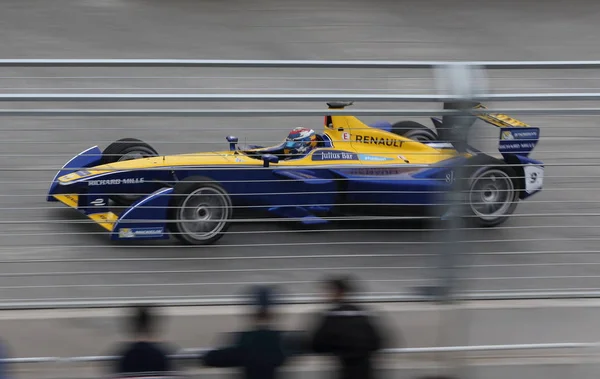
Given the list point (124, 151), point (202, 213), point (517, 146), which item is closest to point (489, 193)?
point (517, 146)

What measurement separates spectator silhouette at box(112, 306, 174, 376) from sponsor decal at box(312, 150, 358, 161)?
2686mm

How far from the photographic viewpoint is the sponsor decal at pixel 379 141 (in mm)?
6820

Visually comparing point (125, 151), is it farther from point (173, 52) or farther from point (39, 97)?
point (173, 52)

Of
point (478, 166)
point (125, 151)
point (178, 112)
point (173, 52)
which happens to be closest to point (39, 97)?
point (178, 112)

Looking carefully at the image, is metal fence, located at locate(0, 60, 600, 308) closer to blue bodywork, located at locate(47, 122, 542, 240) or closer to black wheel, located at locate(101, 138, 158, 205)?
blue bodywork, located at locate(47, 122, 542, 240)

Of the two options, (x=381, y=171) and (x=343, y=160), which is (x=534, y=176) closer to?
(x=381, y=171)

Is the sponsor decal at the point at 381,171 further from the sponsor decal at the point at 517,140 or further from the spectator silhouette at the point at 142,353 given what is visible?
the spectator silhouette at the point at 142,353

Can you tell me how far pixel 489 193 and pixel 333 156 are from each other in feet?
7.43

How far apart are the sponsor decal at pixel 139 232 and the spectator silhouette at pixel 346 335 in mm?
1318

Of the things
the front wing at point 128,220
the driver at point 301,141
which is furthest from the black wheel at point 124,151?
the driver at point 301,141

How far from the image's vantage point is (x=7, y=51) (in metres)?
14.0

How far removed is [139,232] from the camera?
4.62 metres

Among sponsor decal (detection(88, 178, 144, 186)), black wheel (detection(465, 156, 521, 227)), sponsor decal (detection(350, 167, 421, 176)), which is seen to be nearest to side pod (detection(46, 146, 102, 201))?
sponsor decal (detection(88, 178, 144, 186))

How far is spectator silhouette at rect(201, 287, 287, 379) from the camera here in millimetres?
3365
